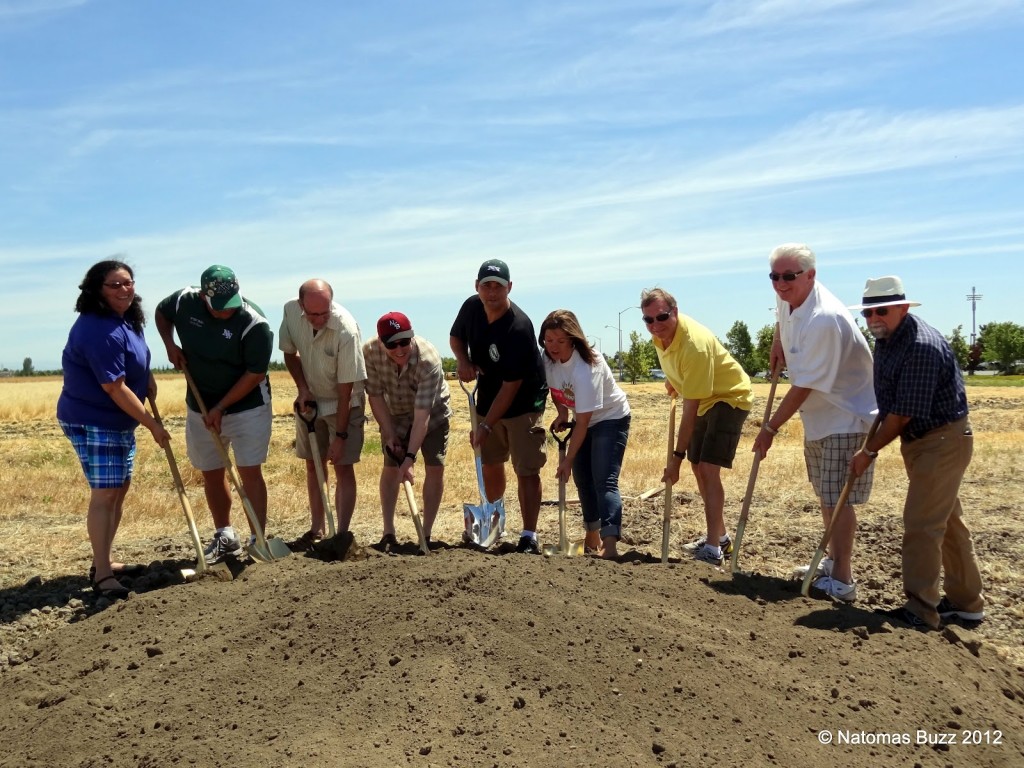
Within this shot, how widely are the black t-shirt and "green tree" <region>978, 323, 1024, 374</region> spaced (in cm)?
7399

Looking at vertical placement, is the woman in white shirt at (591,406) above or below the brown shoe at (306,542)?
above

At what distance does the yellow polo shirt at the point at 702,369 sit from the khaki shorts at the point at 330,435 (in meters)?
2.25

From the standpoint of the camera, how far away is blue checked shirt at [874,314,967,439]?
15.3 feet

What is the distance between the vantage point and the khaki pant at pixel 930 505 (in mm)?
4766

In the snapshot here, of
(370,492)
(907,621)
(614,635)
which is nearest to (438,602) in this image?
(614,635)

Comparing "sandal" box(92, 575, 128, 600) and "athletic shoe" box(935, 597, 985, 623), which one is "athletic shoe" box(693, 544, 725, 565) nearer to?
"athletic shoe" box(935, 597, 985, 623)

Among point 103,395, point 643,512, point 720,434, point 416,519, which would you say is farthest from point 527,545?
point 103,395

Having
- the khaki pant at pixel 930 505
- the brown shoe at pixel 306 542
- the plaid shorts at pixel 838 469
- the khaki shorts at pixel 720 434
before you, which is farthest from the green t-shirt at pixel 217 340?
the khaki pant at pixel 930 505

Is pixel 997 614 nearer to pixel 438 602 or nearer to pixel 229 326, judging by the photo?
pixel 438 602

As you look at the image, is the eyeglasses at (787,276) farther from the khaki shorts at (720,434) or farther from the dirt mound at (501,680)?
the dirt mound at (501,680)

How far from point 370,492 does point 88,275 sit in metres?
4.71

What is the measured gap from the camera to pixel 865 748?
11.5 feet

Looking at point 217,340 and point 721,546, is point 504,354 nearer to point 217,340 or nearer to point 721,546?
point 217,340

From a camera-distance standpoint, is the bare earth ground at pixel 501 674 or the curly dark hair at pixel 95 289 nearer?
the bare earth ground at pixel 501 674
